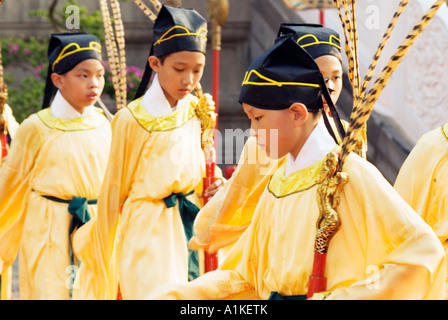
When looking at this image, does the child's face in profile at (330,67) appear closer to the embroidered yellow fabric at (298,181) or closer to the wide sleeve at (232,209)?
the wide sleeve at (232,209)

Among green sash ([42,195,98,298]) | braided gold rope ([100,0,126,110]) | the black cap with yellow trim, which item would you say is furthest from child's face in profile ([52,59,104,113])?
the black cap with yellow trim

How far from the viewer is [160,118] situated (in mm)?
6258

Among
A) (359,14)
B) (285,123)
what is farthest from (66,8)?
(285,123)

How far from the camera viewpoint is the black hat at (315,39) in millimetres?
5352

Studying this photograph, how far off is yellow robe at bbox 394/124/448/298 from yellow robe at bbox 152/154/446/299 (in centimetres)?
122

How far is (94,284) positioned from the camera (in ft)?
21.6

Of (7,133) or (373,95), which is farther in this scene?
(7,133)

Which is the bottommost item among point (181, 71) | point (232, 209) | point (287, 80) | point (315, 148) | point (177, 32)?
point (232, 209)

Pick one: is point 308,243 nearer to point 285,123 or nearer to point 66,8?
point 285,123

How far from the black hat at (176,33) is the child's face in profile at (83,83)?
0.81 meters

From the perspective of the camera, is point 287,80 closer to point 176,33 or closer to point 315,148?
point 315,148

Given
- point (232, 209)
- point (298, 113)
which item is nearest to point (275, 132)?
point (298, 113)

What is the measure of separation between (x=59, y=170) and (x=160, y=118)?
1.04 meters
